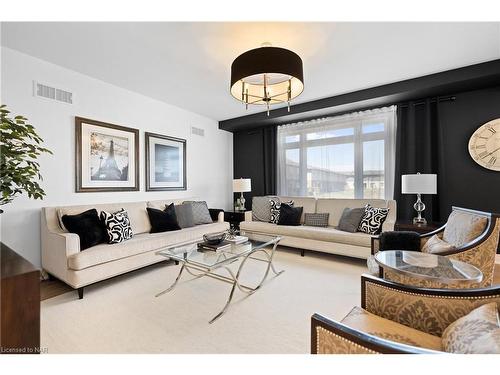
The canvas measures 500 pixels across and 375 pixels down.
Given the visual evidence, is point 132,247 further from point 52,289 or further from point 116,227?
point 52,289

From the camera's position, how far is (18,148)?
5.18 ft

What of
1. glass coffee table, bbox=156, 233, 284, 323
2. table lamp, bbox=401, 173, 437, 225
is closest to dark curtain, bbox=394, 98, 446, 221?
table lamp, bbox=401, 173, 437, 225

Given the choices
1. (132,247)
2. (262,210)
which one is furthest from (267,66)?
(262,210)

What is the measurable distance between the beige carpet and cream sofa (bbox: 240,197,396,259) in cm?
41

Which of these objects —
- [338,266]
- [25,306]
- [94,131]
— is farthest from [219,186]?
[25,306]

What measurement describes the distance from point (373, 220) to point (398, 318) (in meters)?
2.30

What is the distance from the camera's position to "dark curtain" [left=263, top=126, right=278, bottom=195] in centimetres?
508

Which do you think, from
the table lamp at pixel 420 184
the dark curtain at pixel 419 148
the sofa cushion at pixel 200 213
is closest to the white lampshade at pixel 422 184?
the table lamp at pixel 420 184

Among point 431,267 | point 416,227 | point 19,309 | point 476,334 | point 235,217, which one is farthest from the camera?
point 235,217

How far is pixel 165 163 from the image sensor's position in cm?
418

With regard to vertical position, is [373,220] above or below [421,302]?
above
